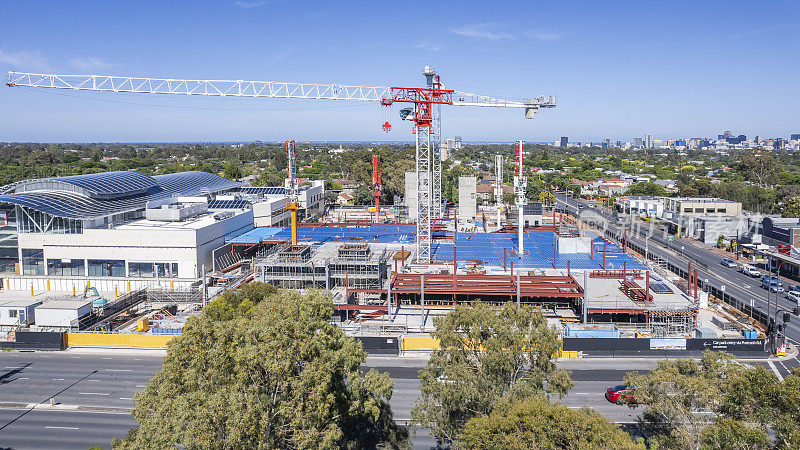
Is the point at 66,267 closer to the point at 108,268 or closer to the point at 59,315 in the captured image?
the point at 108,268

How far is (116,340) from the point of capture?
3912 cm

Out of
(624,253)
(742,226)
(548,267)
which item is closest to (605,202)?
(742,226)

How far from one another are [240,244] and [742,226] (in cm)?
6571

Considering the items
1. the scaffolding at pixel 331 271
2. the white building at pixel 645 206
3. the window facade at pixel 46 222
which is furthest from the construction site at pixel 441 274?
the white building at pixel 645 206

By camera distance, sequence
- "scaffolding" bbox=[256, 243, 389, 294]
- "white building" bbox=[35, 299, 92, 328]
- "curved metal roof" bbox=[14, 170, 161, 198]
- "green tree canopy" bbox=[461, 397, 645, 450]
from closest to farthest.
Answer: "green tree canopy" bbox=[461, 397, 645, 450] < "white building" bbox=[35, 299, 92, 328] < "scaffolding" bbox=[256, 243, 389, 294] < "curved metal roof" bbox=[14, 170, 161, 198]

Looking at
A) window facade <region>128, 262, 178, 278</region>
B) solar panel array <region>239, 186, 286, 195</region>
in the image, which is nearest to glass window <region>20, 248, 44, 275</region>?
window facade <region>128, 262, 178, 278</region>

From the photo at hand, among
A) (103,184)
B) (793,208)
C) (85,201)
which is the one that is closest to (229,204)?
(103,184)

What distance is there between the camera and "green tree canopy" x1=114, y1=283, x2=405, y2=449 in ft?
44.7

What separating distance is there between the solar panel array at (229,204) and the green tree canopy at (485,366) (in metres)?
53.1

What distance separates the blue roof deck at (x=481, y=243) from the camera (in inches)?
2132

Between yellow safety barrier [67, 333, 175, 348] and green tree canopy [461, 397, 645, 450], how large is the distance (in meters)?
30.5

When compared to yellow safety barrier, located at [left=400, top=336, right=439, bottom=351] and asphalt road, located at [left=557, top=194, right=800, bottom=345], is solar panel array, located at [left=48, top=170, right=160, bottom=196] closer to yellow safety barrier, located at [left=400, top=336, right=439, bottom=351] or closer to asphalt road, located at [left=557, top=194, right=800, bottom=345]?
yellow safety barrier, located at [left=400, top=336, right=439, bottom=351]

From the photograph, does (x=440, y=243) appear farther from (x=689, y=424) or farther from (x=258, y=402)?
(x=258, y=402)

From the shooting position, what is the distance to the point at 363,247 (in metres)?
47.9
